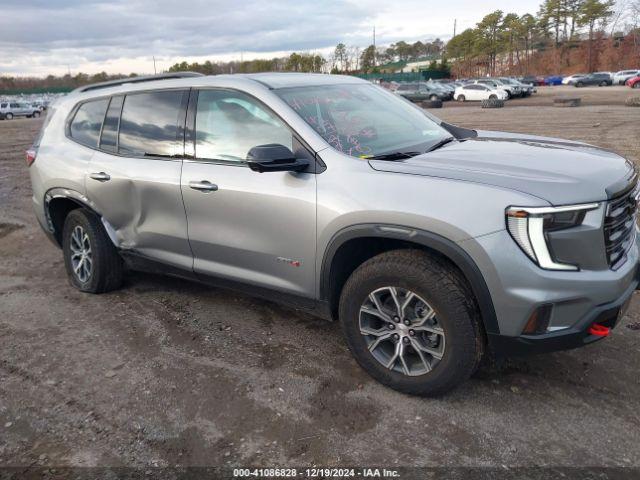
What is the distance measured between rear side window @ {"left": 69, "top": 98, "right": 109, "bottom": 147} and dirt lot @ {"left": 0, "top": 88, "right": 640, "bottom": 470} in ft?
4.86

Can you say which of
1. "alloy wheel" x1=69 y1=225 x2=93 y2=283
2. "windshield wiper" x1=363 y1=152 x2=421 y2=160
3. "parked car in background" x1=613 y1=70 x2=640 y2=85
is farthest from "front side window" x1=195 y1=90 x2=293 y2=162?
"parked car in background" x1=613 y1=70 x2=640 y2=85

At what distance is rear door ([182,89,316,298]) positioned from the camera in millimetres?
3303

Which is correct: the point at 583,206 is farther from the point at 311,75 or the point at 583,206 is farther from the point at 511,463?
the point at 311,75

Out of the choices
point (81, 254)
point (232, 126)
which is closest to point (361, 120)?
point (232, 126)

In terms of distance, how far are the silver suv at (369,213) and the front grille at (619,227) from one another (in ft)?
0.05

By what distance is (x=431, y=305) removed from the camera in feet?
9.41

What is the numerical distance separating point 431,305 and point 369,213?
601mm

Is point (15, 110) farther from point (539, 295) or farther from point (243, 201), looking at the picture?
point (539, 295)

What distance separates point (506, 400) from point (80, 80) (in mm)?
102272

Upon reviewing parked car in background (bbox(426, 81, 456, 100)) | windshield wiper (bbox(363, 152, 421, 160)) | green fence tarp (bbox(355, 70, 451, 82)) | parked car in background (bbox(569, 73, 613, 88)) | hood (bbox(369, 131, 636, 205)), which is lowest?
hood (bbox(369, 131, 636, 205))

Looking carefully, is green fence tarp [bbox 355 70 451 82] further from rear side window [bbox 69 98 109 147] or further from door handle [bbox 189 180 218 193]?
door handle [bbox 189 180 218 193]

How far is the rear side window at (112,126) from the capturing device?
4.45 metres

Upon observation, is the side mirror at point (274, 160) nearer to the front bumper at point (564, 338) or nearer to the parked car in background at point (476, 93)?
the front bumper at point (564, 338)

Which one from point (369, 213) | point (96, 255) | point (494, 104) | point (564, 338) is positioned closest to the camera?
point (564, 338)
